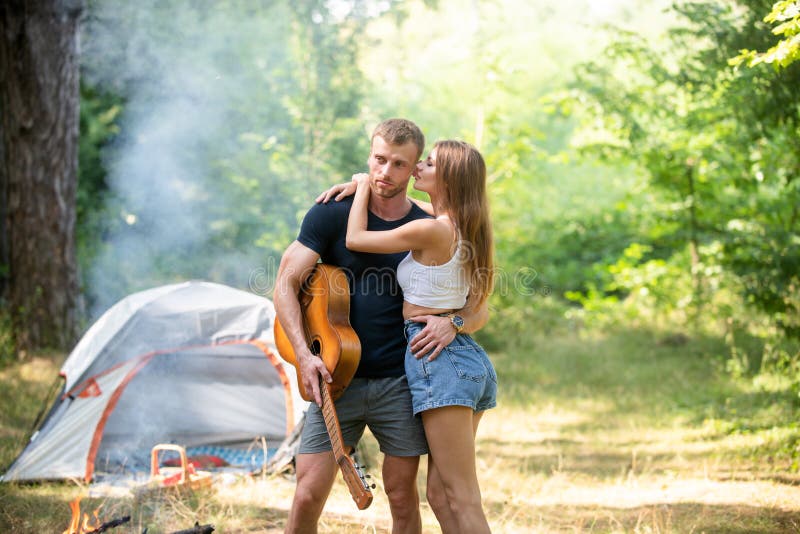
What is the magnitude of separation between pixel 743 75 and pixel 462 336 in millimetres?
3176

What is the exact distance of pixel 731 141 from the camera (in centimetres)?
655

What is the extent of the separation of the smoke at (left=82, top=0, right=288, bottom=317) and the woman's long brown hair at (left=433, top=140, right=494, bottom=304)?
29.7 feet

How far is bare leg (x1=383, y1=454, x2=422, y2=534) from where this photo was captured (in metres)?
2.48

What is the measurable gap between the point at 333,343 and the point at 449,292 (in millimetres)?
420

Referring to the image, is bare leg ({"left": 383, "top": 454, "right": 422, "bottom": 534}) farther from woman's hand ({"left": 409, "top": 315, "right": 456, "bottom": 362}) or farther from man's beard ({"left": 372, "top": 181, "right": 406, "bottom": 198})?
man's beard ({"left": 372, "top": 181, "right": 406, "bottom": 198})

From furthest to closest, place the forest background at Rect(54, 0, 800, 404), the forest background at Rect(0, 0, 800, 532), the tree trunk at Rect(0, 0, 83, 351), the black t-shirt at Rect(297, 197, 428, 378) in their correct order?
1. the tree trunk at Rect(0, 0, 83, 351)
2. the forest background at Rect(54, 0, 800, 404)
3. the forest background at Rect(0, 0, 800, 532)
4. the black t-shirt at Rect(297, 197, 428, 378)

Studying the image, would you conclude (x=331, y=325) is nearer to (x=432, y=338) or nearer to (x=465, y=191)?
(x=432, y=338)

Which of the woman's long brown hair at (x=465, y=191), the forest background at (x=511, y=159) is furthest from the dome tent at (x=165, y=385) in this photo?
the forest background at (x=511, y=159)

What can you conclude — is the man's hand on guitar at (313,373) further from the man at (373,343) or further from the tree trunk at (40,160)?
the tree trunk at (40,160)

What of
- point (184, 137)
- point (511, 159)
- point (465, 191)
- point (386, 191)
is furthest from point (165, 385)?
point (184, 137)

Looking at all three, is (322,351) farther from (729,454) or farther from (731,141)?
(731,141)

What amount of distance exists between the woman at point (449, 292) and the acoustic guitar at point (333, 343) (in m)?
0.16

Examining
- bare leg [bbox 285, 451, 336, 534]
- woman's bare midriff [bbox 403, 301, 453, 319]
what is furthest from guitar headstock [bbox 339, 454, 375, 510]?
woman's bare midriff [bbox 403, 301, 453, 319]

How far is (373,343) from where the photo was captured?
2.52 m
